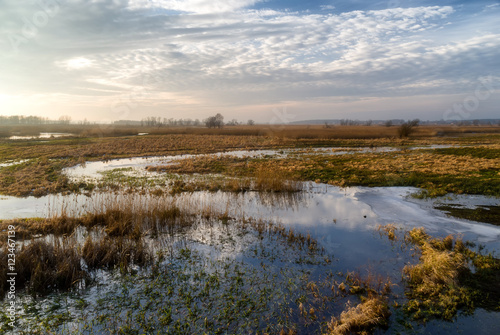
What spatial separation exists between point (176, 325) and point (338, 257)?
6.13 metres

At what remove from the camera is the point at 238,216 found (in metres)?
14.6

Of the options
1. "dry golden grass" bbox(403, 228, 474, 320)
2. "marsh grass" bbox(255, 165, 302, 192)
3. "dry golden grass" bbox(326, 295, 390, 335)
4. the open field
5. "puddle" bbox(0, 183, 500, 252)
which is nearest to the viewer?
"dry golden grass" bbox(326, 295, 390, 335)

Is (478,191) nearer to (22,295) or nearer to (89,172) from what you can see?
(22,295)

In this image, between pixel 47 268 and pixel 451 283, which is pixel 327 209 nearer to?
pixel 451 283

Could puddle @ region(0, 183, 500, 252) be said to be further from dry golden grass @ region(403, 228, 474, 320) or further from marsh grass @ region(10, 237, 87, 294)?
marsh grass @ region(10, 237, 87, 294)

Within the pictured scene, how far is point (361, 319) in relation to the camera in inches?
255

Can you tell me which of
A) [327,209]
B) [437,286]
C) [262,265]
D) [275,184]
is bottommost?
[262,265]

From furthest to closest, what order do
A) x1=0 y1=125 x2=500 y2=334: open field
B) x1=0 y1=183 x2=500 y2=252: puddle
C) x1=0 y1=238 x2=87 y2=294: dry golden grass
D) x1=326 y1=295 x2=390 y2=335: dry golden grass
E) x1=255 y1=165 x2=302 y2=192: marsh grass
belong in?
x1=255 y1=165 x2=302 y2=192: marsh grass, x1=0 y1=183 x2=500 y2=252: puddle, x1=0 y1=238 x2=87 y2=294: dry golden grass, x1=0 y1=125 x2=500 y2=334: open field, x1=326 y1=295 x2=390 y2=335: dry golden grass

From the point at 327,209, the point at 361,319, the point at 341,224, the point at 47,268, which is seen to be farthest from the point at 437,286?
the point at 47,268

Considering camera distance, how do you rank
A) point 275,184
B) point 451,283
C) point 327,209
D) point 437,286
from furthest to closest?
1. point 275,184
2. point 327,209
3. point 451,283
4. point 437,286

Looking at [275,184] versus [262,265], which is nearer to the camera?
[262,265]

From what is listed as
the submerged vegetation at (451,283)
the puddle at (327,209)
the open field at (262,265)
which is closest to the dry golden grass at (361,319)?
the open field at (262,265)

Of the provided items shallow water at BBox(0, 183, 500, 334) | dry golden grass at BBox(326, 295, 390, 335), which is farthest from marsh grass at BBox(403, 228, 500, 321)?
dry golden grass at BBox(326, 295, 390, 335)

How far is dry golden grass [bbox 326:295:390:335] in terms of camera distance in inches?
249
